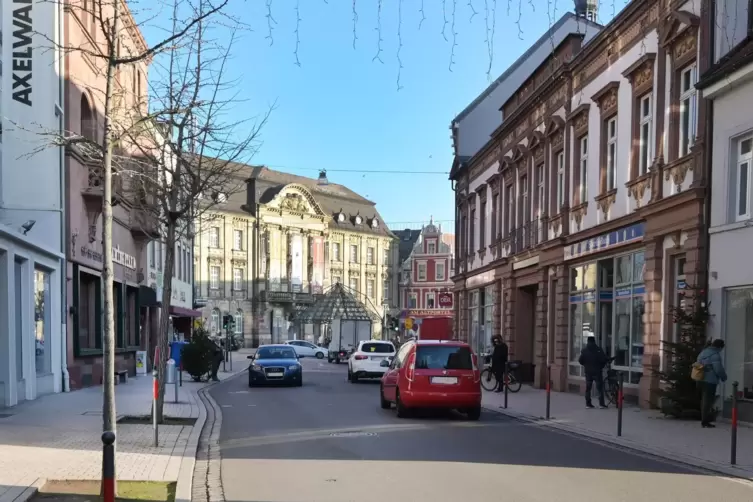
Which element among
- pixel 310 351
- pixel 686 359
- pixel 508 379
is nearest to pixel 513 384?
pixel 508 379

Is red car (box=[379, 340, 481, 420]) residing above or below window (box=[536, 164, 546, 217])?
below

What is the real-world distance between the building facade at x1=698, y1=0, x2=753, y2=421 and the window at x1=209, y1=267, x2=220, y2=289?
63.8 m

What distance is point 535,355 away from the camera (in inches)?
1110

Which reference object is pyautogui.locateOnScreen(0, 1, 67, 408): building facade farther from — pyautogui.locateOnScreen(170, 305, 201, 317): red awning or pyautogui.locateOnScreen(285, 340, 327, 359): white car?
pyautogui.locateOnScreen(285, 340, 327, 359): white car

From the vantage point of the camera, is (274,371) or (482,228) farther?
(482,228)

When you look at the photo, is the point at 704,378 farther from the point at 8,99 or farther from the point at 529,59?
the point at 529,59

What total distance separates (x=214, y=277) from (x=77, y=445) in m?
65.7

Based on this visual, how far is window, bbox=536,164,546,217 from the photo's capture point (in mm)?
26812

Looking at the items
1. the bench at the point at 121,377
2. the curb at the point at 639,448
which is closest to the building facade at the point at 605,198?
the curb at the point at 639,448

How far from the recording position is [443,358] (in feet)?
55.0

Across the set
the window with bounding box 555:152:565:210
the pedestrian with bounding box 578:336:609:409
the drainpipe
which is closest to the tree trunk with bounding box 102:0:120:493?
the pedestrian with bounding box 578:336:609:409

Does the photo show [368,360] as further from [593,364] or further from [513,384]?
[593,364]

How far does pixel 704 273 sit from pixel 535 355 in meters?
12.6

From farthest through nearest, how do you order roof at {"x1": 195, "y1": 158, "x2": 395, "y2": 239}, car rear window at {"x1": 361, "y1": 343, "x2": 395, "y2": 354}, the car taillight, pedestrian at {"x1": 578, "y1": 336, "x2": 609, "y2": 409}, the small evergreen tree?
roof at {"x1": 195, "y1": 158, "x2": 395, "y2": 239} < car rear window at {"x1": 361, "y1": 343, "x2": 395, "y2": 354} < pedestrian at {"x1": 578, "y1": 336, "x2": 609, "y2": 409} < the car taillight < the small evergreen tree
